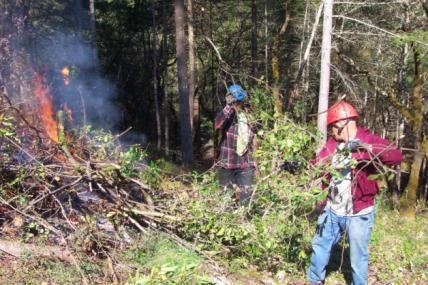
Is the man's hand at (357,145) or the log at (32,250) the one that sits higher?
the man's hand at (357,145)

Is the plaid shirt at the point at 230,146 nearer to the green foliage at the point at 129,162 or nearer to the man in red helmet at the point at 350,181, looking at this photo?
the green foliage at the point at 129,162

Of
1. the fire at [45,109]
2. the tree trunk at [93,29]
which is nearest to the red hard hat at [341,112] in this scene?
the fire at [45,109]

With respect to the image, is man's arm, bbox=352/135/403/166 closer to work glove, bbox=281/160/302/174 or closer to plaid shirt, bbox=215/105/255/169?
work glove, bbox=281/160/302/174

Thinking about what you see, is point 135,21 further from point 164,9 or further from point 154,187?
point 154,187

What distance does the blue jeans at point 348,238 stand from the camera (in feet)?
13.8

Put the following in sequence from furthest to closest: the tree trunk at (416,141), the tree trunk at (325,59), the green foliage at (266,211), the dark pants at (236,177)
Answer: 1. the tree trunk at (416,141)
2. the tree trunk at (325,59)
3. the dark pants at (236,177)
4. the green foliage at (266,211)

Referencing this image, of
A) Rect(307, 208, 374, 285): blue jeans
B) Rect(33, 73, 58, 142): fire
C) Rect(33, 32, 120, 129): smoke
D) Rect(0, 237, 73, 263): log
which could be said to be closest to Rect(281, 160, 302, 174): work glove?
Rect(307, 208, 374, 285): blue jeans

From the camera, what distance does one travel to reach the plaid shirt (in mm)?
5879

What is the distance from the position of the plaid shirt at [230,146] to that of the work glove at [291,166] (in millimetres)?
1367

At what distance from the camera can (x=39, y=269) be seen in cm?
432

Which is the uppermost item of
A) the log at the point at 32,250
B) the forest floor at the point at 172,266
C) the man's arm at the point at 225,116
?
the man's arm at the point at 225,116

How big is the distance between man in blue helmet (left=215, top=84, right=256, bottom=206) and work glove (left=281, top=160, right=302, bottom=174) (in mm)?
1192

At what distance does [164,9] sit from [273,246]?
15455 mm

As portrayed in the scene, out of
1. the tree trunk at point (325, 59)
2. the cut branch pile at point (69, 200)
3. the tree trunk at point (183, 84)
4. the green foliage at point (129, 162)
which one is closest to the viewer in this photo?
the cut branch pile at point (69, 200)
